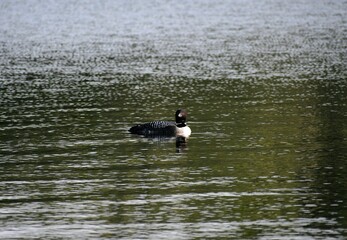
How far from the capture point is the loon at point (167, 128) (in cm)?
4241

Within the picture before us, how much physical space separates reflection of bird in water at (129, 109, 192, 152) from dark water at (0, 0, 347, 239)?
738 mm

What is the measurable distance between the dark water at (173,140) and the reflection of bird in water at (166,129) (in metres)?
0.74

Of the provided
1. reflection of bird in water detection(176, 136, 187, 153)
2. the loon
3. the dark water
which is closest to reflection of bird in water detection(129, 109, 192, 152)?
the loon

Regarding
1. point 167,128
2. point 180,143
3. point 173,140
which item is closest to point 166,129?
point 167,128

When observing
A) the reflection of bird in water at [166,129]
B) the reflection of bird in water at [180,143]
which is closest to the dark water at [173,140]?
the reflection of bird in water at [180,143]

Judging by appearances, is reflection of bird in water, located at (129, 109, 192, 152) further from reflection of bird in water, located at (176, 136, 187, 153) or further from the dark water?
the dark water

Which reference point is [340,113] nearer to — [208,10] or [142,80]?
[142,80]

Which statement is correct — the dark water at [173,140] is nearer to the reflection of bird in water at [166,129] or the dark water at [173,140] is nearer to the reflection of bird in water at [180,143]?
the reflection of bird in water at [180,143]

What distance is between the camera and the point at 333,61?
240 ft

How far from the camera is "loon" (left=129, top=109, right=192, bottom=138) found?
139 ft

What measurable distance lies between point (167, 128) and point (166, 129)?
0.20 feet

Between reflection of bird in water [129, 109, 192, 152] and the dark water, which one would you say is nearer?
the dark water

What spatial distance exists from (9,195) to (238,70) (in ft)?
128

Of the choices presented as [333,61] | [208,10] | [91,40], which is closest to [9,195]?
[333,61]
